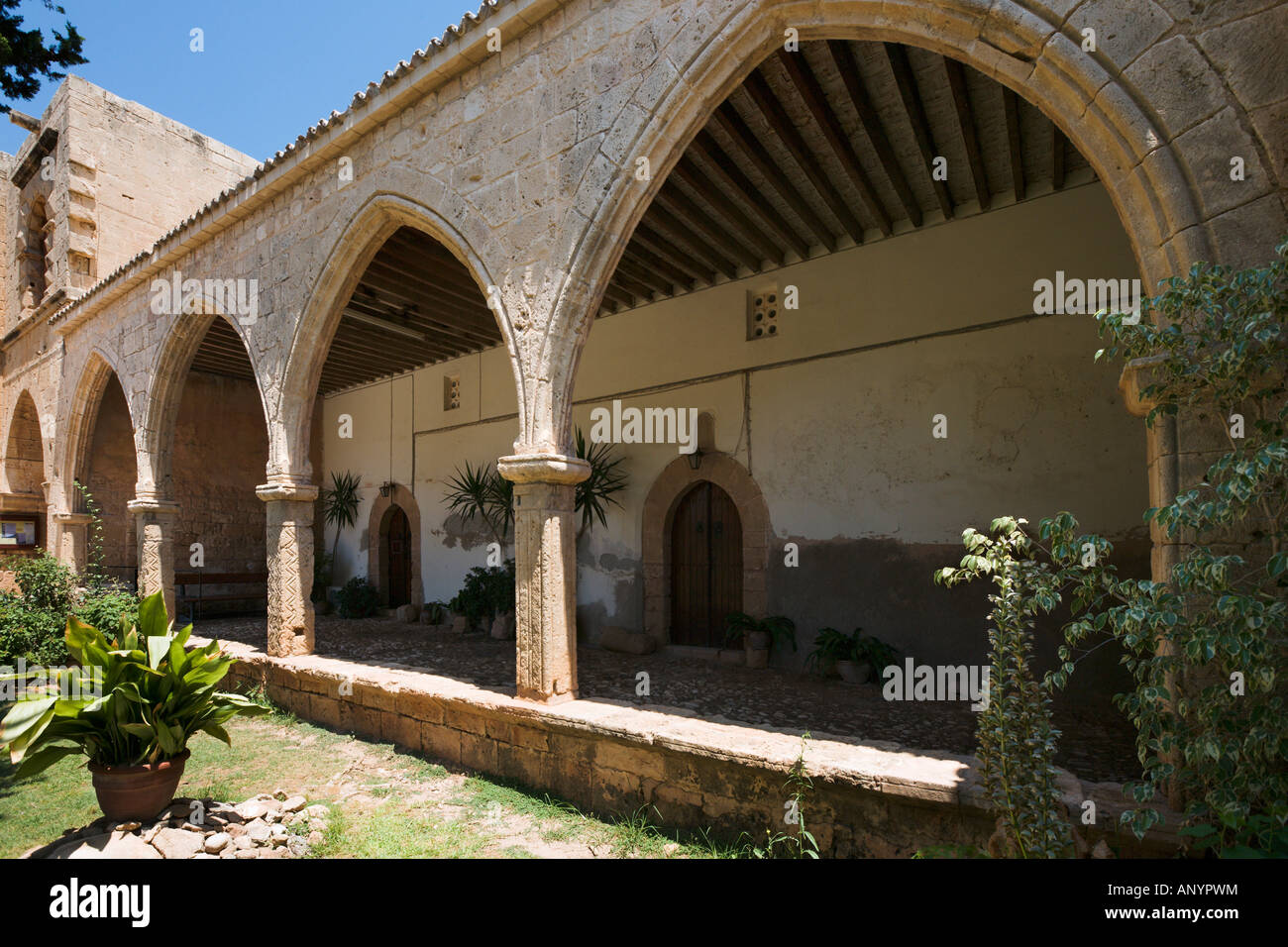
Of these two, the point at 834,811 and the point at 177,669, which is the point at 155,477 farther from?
the point at 834,811

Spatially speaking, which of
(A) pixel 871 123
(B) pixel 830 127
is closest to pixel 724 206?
(B) pixel 830 127

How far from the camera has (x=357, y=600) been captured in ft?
32.0

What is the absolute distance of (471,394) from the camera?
909cm

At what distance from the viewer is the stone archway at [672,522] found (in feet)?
20.2

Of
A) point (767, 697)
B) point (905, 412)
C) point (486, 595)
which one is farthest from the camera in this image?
point (486, 595)

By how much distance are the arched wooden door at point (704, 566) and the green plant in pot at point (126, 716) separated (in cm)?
427

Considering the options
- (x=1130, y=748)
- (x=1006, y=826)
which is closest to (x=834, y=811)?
(x=1006, y=826)

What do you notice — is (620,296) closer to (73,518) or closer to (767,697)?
(767,697)

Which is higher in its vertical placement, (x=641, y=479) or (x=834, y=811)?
(x=641, y=479)

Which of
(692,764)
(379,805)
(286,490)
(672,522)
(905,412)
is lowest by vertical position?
(379,805)

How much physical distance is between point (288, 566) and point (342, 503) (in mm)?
5412

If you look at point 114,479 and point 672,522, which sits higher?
point 114,479

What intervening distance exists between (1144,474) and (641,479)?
418cm

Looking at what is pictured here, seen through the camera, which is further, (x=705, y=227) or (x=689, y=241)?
(x=689, y=241)
